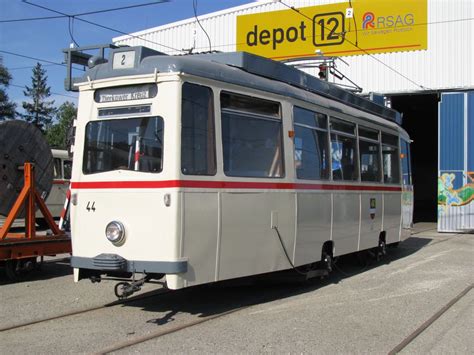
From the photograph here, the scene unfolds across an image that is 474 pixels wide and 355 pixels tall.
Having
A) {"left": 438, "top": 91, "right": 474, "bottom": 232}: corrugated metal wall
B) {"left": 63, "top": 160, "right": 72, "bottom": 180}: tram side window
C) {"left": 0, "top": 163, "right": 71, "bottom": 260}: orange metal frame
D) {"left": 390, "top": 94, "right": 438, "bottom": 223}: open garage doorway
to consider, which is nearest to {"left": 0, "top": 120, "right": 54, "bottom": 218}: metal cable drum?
{"left": 0, "top": 163, "right": 71, "bottom": 260}: orange metal frame

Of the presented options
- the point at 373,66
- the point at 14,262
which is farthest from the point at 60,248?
the point at 373,66

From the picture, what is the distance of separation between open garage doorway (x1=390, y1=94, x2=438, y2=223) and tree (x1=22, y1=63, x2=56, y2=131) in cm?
5570

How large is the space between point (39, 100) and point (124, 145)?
81.9 meters

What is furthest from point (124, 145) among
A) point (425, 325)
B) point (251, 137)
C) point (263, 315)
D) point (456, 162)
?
point (456, 162)

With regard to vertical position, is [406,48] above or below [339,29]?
below

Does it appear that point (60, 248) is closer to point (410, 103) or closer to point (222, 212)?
point (222, 212)

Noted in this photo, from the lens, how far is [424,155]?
42531mm

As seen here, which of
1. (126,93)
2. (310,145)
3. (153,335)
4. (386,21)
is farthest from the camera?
(386,21)

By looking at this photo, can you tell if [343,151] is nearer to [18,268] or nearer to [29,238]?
[29,238]

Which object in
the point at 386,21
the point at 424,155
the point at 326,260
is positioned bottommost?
the point at 326,260

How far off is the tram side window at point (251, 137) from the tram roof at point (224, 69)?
0.25 m

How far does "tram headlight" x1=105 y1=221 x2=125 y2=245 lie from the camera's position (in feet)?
20.7

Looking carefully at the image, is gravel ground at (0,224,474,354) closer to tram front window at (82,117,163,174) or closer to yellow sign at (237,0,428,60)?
tram front window at (82,117,163,174)

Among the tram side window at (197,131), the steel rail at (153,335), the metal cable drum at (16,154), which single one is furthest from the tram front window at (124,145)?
the metal cable drum at (16,154)
